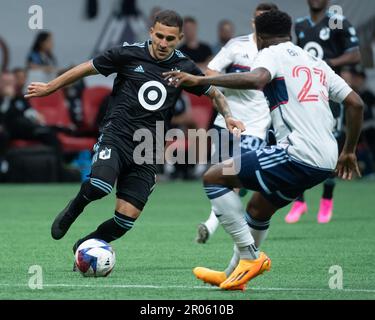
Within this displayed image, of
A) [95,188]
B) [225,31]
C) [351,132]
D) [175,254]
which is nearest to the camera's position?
[351,132]

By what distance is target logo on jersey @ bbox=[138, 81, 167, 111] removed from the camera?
9180mm

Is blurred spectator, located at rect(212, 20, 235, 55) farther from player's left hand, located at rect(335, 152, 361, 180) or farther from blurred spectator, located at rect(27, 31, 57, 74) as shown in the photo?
player's left hand, located at rect(335, 152, 361, 180)

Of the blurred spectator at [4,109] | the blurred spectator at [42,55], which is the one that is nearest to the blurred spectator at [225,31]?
the blurred spectator at [42,55]

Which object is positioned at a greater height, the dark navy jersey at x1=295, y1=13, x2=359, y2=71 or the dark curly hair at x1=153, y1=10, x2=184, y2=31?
the dark curly hair at x1=153, y1=10, x2=184, y2=31

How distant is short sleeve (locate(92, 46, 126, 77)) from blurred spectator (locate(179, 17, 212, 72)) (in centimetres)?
1152

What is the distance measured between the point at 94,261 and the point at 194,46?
41.7 ft

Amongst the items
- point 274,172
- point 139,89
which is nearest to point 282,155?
point 274,172

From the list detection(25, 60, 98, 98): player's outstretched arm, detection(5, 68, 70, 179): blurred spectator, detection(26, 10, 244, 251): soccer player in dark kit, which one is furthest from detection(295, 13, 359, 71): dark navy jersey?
detection(5, 68, 70, 179): blurred spectator

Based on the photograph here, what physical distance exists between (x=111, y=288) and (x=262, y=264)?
43.5 inches

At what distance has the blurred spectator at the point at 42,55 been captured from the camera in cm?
2056

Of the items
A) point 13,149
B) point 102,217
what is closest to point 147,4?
point 13,149

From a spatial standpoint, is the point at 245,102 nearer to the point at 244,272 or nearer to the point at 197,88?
the point at 197,88

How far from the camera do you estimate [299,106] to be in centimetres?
786
